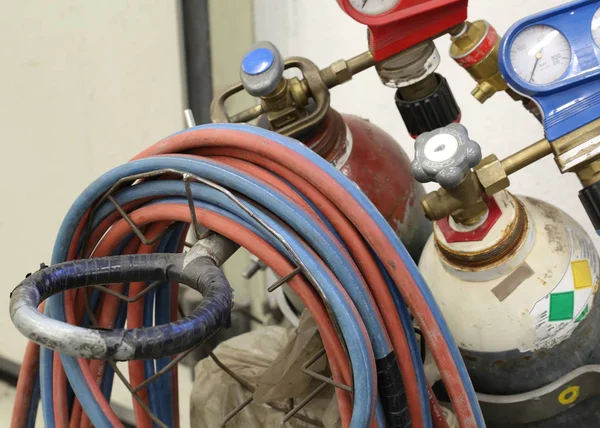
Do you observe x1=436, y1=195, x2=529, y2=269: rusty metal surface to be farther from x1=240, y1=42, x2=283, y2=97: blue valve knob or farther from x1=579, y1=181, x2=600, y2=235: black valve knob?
x1=240, y1=42, x2=283, y2=97: blue valve knob

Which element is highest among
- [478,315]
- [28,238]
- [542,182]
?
[28,238]

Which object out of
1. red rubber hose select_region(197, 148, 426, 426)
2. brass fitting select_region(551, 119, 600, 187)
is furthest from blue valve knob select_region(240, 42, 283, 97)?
brass fitting select_region(551, 119, 600, 187)

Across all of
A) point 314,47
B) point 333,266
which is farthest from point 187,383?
point 333,266

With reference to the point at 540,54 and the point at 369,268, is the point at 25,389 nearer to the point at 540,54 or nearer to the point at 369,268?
the point at 369,268

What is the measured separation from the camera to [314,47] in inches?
38.6

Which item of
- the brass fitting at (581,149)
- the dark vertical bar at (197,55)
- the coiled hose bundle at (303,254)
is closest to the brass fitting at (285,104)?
the coiled hose bundle at (303,254)

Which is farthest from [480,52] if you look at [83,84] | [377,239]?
[83,84]

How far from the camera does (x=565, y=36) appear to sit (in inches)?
20.2

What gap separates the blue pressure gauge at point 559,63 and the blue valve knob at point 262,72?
0.18 meters

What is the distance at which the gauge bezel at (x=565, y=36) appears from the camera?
51 centimetres

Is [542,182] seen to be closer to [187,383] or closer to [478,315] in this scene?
[478,315]

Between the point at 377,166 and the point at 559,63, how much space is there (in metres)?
0.19

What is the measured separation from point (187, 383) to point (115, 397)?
13 centimetres

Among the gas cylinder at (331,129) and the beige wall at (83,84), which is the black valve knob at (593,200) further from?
the beige wall at (83,84)
